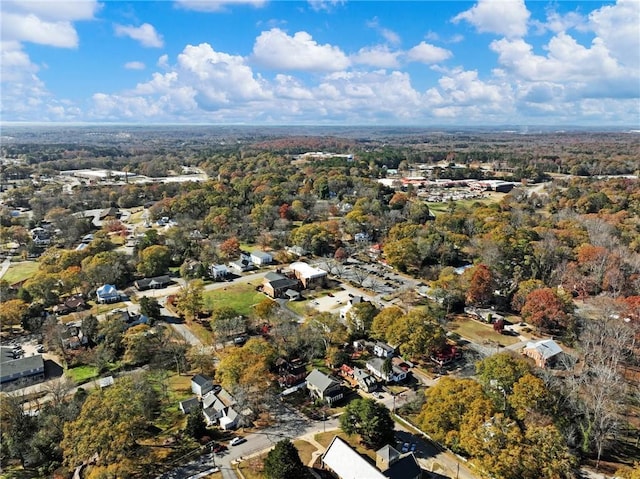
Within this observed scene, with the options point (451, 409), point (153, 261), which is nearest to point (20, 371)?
point (153, 261)

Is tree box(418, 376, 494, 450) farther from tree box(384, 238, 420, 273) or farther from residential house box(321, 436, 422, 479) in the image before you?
tree box(384, 238, 420, 273)

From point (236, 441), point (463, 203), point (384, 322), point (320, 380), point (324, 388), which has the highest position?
point (463, 203)

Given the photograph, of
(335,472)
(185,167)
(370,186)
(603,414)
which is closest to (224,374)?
(335,472)

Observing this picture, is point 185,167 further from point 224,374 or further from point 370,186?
point 224,374

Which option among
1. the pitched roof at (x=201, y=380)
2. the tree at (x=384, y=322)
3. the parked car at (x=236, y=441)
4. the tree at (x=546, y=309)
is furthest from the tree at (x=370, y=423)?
the tree at (x=546, y=309)

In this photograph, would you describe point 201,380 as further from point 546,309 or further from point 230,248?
point 546,309

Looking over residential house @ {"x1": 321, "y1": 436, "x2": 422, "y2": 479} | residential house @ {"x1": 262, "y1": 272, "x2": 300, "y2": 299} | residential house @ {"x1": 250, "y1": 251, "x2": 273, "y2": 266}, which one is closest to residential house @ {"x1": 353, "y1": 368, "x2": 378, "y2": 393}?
residential house @ {"x1": 321, "y1": 436, "x2": 422, "y2": 479}
